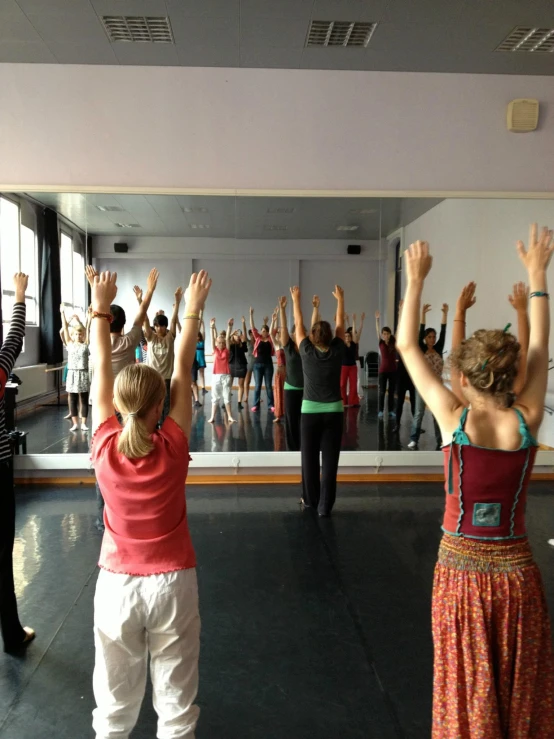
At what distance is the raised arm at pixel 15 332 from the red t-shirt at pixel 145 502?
108 centimetres

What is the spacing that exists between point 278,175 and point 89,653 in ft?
12.9

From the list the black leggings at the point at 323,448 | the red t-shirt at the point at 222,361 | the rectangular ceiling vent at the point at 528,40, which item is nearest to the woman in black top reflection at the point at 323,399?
the black leggings at the point at 323,448

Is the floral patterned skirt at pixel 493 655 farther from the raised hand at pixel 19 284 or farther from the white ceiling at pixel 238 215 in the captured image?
the white ceiling at pixel 238 215

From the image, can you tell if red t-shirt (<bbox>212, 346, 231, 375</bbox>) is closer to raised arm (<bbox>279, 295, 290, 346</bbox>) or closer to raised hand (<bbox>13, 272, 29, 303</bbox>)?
raised arm (<bbox>279, 295, 290, 346</bbox>)

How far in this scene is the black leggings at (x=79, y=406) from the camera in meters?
6.05

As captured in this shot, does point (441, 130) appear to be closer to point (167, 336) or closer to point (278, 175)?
point (278, 175)

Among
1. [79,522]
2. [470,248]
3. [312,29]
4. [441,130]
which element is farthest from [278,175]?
[79,522]

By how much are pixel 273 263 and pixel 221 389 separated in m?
1.42

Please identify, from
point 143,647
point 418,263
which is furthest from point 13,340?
point 418,263

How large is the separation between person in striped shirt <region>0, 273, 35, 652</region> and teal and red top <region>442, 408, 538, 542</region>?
1957mm

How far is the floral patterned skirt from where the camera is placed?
63.7 inches

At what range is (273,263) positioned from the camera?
19.2 ft

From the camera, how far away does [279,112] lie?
4984 mm

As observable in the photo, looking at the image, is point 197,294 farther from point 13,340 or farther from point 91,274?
point 13,340
